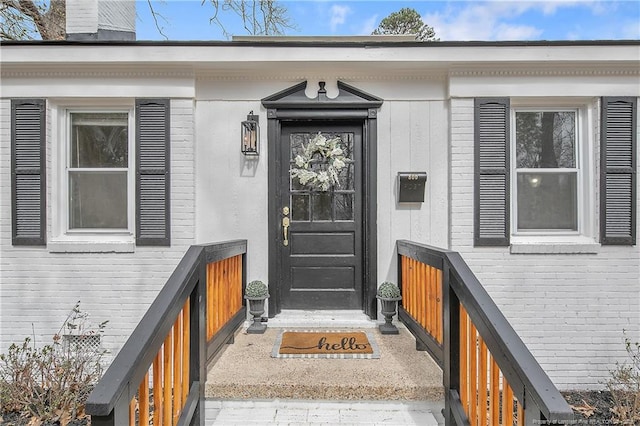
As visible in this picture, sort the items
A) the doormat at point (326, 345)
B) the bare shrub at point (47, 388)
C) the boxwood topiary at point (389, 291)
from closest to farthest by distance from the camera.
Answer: the doormat at point (326, 345) < the bare shrub at point (47, 388) < the boxwood topiary at point (389, 291)

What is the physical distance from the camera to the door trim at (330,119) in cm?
375

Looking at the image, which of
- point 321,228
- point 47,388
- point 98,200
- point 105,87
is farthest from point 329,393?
point 105,87

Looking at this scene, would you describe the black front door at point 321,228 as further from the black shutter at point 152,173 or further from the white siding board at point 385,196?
the black shutter at point 152,173

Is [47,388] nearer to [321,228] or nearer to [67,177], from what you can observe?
[67,177]

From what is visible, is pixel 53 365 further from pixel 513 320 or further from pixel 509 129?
pixel 509 129

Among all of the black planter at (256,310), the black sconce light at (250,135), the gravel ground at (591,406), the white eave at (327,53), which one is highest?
the white eave at (327,53)

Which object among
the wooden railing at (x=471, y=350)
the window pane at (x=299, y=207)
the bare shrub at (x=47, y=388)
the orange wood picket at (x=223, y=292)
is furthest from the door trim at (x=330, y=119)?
the bare shrub at (x=47, y=388)

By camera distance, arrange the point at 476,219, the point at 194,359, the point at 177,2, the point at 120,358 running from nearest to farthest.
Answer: the point at 120,358 → the point at 194,359 → the point at 476,219 → the point at 177,2

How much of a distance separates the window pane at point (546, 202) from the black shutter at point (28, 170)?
194 inches

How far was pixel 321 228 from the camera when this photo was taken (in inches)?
151

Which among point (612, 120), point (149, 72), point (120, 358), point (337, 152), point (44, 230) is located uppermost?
point (149, 72)

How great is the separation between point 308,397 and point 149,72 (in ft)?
11.1

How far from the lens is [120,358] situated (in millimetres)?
1524

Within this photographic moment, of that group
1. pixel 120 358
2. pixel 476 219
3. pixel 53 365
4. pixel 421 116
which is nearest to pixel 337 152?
pixel 421 116
